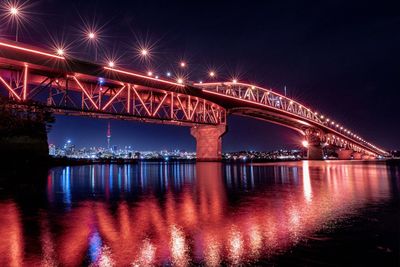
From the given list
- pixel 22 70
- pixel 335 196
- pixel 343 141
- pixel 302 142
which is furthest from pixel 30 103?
pixel 343 141

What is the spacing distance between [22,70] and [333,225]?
43835 mm

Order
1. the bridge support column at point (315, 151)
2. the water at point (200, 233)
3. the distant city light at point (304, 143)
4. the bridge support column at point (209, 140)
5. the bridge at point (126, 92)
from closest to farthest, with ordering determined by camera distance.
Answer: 1. the water at point (200, 233)
2. the bridge at point (126, 92)
3. the bridge support column at point (209, 140)
4. the bridge support column at point (315, 151)
5. the distant city light at point (304, 143)

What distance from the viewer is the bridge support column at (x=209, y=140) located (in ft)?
262

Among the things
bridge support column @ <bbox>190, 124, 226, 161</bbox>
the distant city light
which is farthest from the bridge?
the distant city light

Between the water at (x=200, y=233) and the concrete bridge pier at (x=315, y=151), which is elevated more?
the concrete bridge pier at (x=315, y=151)

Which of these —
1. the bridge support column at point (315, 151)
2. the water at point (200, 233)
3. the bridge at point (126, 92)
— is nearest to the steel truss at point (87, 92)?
the bridge at point (126, 92)

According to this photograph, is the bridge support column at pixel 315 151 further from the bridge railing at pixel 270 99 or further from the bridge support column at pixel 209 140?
the bridge support column at pixel 209 140

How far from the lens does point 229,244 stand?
785cm

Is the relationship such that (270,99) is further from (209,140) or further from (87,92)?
(87,92)

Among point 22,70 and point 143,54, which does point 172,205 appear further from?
point 143,54

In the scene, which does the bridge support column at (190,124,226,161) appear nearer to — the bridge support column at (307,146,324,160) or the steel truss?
the steel truss

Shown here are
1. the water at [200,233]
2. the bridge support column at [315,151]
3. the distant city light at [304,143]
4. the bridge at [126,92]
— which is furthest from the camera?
the distant city light at [304,143]

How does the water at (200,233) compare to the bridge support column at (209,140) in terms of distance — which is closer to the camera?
the water at (200,233)

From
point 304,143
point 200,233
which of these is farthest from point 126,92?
point 304,143
